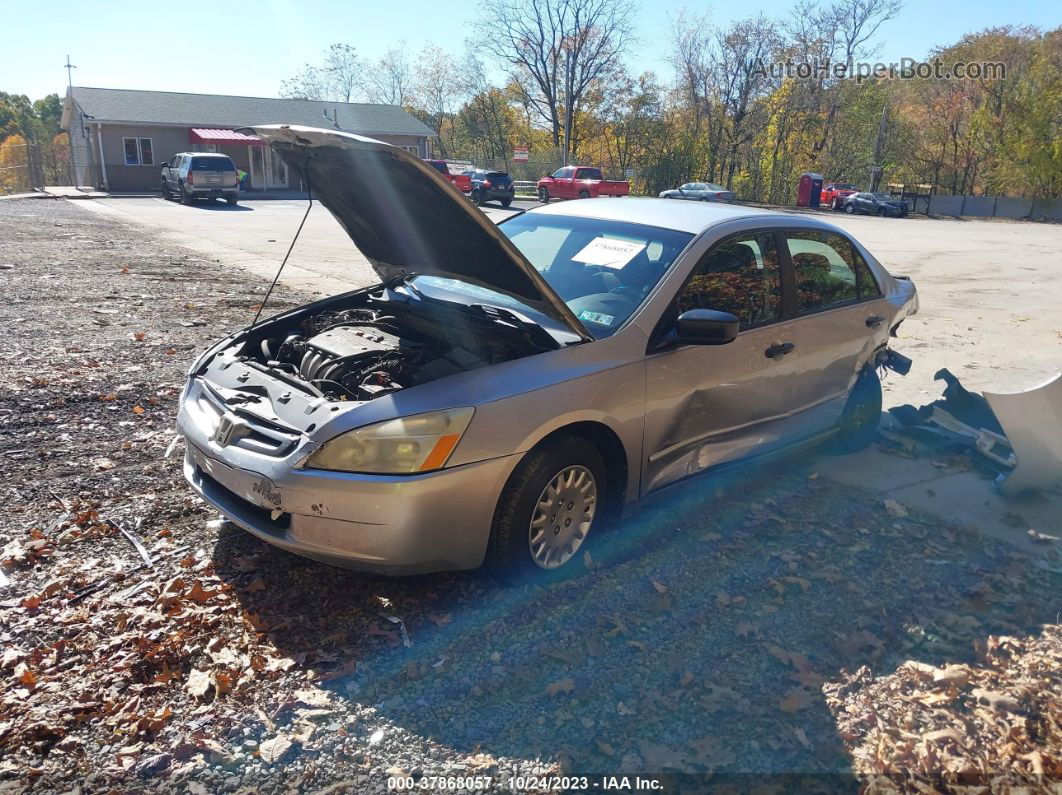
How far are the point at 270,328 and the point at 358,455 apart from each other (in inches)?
67.4

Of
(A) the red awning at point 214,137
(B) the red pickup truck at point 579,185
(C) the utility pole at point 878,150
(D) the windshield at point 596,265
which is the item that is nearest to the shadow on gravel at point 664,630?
(D) the windshield at point 596,265

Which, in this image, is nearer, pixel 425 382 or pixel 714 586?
pixel 425 382

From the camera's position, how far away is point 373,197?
153 inches

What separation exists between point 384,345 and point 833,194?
45651 millimetres

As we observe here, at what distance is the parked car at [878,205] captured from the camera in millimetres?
41188

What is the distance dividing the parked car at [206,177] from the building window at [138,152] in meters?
10.9

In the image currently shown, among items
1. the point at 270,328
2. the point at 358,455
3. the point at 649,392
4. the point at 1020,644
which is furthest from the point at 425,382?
the point at 1020,644

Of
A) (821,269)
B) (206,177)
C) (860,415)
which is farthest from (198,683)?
(206,177)

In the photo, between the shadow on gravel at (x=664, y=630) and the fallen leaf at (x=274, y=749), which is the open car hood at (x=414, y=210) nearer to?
the shadow on gravel at (x=664, y=630)

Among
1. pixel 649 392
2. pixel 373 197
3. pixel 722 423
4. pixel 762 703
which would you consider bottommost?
pixel 762 703

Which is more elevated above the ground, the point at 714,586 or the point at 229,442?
the point at 229,442

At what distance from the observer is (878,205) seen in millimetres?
41312

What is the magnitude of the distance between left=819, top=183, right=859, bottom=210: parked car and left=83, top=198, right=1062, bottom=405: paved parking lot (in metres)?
13.3

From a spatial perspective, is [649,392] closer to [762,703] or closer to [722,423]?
[722,423]
